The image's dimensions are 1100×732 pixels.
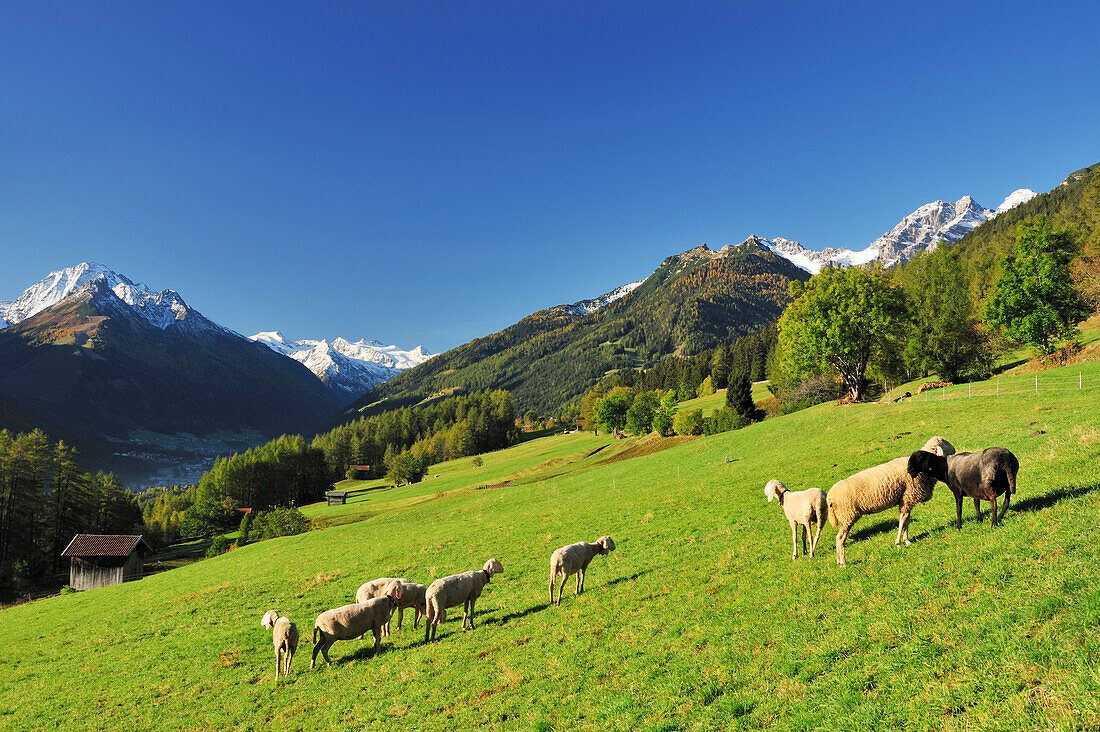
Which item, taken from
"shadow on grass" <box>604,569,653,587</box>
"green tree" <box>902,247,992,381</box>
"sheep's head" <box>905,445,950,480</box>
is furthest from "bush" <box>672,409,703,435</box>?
"sheep's head" <box>905,445,950,480</box>

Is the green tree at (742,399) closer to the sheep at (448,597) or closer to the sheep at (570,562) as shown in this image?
the sheep at (570,562)

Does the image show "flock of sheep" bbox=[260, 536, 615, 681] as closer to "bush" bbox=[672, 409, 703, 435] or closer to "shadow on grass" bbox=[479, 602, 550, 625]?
"shadow on grass" bbox=[479, 602, 550, 625]

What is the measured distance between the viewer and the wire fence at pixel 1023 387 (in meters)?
35.2

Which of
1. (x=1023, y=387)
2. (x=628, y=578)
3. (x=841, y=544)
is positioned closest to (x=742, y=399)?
(x=1023, y=387)

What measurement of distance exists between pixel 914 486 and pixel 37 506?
112 m

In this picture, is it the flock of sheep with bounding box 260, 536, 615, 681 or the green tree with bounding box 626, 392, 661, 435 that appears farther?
the green tree with bounding box 626, 392, 661, 435

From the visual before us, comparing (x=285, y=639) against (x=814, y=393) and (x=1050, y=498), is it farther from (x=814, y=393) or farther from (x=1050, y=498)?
(x=814, y=393)

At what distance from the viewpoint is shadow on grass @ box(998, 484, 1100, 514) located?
1317cm

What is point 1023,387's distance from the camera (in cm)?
4112

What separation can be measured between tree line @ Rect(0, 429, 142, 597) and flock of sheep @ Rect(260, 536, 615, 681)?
260 ft

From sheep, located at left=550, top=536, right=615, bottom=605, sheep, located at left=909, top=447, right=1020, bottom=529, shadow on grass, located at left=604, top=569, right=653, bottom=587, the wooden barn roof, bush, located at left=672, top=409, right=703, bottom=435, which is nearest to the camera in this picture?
sheep, located at left=909, top=447, right=1020, bottom=529

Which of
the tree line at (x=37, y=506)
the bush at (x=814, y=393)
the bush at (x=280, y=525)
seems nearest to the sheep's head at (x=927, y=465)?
the bush at (x=814, y=393)

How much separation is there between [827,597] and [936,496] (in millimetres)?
9931

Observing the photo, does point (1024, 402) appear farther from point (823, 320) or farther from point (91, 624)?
point (91, 624)
